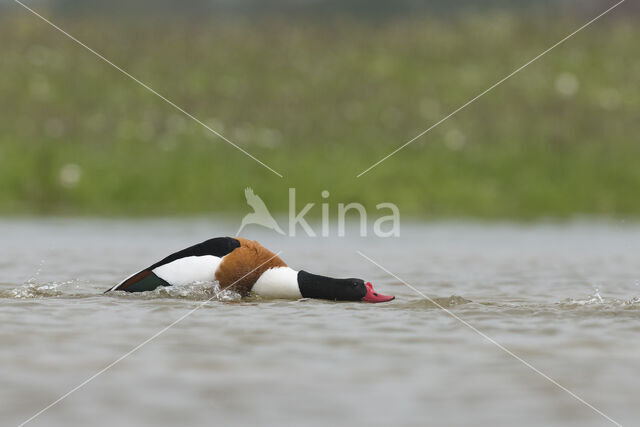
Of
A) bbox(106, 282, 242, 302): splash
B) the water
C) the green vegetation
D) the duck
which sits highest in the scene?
the green vegetation

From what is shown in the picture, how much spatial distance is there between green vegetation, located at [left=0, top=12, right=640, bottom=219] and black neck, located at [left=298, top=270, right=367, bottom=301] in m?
8.27

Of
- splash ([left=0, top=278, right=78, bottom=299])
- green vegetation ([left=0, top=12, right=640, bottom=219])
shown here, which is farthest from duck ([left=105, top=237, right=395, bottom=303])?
green vegetation ([left=0, top=12, right=640, bottom=219])

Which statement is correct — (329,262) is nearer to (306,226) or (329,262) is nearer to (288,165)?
(306,226)

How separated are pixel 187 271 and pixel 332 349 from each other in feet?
8.09

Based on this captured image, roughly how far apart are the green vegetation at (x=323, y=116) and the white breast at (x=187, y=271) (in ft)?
26.4

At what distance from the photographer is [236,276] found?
26.5 ft

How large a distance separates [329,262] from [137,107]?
30.8 ft

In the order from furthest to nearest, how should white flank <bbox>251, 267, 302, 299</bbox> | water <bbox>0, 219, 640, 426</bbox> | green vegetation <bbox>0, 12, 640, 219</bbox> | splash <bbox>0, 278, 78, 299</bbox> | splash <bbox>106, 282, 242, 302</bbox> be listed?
green vegetation <bbox>0, 12, 640, 219</bbox> → white flank <bbox>251, 267, 302, 299</bbox> → splash <bbox>106, 282, 242, 302</bbox> → splash <bbox>0, 278, 78, 299</bbox> → water <bbox>0, 219, 640, 426</bbox>

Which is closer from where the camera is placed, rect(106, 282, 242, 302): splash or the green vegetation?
rect(106, 282, 242, 302): splash

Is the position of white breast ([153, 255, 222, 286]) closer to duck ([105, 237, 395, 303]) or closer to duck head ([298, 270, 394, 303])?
duck ([105, 237, 395, 303])

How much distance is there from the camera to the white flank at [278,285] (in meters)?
8.10

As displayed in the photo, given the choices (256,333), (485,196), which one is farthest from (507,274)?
(485,196)

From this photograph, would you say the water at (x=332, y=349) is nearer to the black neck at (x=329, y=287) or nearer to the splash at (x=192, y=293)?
the splash at (x=192, y=293)

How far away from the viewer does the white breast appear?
316 inches
